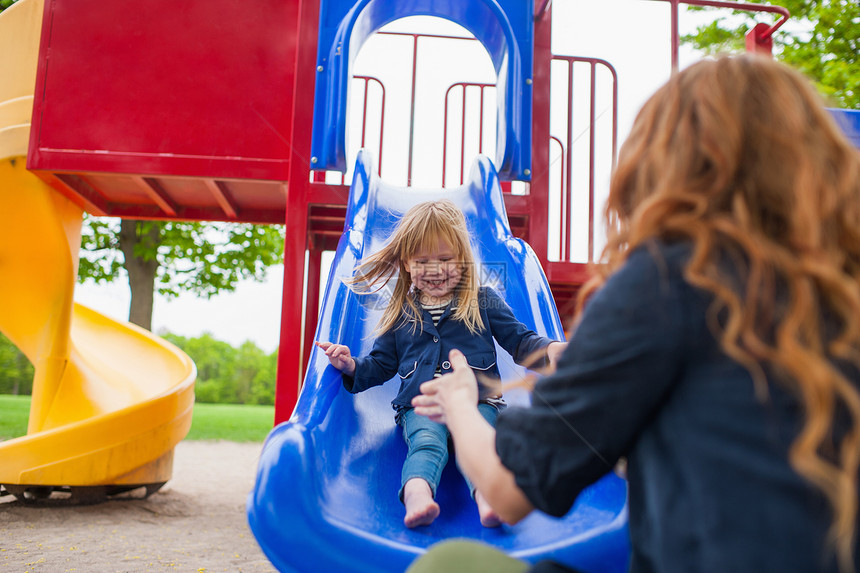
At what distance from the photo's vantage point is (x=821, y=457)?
505 mm

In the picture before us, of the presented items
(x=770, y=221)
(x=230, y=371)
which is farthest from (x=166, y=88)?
(x=230, y=371)

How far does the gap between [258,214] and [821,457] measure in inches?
159

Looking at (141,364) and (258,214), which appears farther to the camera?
(141,364)

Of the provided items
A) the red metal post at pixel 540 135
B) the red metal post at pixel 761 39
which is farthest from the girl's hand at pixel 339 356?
the red metal post at pixel 761 39

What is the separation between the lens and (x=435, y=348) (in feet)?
6.35

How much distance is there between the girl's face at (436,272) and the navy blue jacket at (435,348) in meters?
0.08

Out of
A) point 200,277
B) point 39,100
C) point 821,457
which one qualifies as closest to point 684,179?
point 821,457

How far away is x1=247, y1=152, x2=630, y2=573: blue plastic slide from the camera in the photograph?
1164 mm

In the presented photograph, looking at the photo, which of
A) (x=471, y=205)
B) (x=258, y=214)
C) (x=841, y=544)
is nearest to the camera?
(x=841, y=544)

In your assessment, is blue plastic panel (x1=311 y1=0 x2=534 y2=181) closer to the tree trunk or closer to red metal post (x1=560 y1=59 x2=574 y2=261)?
red metal post (x1=560 y1=59 x2=574 y2=261)

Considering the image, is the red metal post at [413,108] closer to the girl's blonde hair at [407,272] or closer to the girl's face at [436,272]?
the girl's blonde hair at [407,272]

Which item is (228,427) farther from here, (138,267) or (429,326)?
(429,326)

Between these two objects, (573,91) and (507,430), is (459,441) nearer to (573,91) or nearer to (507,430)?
(507,430)

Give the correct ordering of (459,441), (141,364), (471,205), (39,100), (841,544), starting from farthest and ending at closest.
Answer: (141,364) → (39,100) → (471,205) → (459,441) → (841,544)
